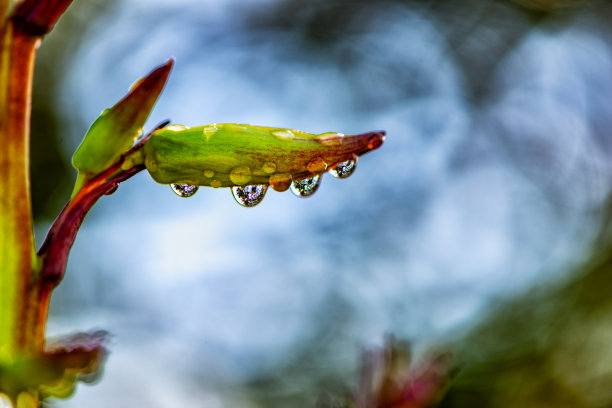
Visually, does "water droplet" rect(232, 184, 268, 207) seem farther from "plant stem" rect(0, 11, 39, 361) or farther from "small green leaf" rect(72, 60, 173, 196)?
"plant stem" rect(0, 11, 39, 361)

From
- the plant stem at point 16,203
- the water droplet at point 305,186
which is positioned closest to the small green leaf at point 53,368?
the plant stem at point 16,203

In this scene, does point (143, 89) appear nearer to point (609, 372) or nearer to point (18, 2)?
point (18, 2)

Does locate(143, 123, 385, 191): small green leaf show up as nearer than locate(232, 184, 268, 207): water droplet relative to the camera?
Yes

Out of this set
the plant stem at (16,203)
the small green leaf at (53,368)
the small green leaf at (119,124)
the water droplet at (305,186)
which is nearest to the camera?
the small green leaf at (53,368)

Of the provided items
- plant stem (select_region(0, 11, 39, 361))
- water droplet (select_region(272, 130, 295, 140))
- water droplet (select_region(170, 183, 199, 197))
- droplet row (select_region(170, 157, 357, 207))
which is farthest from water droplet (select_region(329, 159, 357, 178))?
plant stem (select_region(0, 11, 39, 361))

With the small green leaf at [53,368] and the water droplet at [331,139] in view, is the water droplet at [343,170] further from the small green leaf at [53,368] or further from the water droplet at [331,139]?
the small green leaf at [53,368]

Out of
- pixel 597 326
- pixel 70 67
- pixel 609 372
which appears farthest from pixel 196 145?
pixel 70 67
